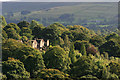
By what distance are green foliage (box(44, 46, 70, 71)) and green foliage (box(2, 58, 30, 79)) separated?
5.49 meters

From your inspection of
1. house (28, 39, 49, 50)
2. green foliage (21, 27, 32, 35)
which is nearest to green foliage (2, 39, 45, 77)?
house (28, 39, 49, 50)

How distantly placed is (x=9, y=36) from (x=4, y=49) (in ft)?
51.3

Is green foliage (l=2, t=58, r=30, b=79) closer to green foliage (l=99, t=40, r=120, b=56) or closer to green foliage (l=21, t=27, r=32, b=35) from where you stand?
green foliage (l=99, t=40, r=120, b=56)

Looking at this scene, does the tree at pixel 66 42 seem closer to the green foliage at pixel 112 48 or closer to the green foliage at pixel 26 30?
the green foliage at pixel 112 48

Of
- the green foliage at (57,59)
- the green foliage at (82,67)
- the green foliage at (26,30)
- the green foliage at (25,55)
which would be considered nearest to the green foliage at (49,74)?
the green foliage at (25,55)

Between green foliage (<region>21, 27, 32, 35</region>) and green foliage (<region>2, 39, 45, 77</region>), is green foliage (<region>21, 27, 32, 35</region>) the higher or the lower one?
the higher one

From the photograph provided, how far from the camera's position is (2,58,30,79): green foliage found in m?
36.3

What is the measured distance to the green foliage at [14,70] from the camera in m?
36.3

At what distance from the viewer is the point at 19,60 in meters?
41.3

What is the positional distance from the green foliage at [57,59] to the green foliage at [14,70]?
216 inches

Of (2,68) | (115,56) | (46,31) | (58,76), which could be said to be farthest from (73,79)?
(46,31)

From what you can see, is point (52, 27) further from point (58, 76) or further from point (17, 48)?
point (58, 76)

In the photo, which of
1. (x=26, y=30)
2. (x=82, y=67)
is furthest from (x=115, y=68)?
(x=26, y=30)

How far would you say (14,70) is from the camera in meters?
37.1
